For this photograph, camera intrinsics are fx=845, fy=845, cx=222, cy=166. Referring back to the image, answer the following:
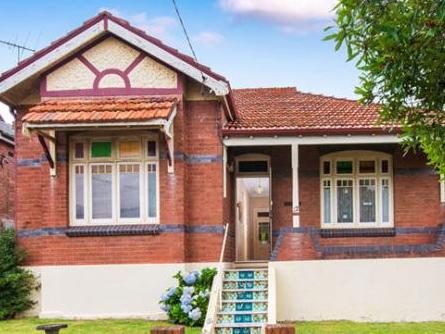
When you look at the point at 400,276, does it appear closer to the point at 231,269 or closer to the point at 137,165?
the point at 231,269

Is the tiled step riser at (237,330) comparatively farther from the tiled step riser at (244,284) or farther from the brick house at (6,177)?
the brick house at (6,177)

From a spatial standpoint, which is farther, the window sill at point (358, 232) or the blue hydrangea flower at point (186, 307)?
the window sill at point (358, 232)

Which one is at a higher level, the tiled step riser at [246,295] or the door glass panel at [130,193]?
the door glass panel at [130,193]

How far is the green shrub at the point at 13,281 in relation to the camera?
18.0 metres

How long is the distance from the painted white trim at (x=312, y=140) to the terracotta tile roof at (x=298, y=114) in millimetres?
191

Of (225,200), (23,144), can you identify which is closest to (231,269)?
(225,200)

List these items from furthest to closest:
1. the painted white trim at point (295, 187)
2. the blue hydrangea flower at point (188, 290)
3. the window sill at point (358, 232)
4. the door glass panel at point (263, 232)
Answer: the door glass panel at point (263, 232), the window sill at point (358, 232), the painted white trim at point (295, 187), the blue hydrangea flower at point (188, 290)

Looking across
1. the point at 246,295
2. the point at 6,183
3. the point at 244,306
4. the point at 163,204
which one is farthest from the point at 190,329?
the point at 6,183

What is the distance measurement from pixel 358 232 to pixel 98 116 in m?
6.97

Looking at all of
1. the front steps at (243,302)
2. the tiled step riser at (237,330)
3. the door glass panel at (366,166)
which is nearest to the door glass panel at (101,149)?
the front steps at (243,302)

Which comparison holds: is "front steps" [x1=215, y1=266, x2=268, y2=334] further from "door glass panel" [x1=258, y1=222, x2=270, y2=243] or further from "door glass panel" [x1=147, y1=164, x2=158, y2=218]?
"door glass panel" [x1=258, y1=222, x2=270, y2=243]

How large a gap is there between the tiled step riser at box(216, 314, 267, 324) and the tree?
20.7 ft

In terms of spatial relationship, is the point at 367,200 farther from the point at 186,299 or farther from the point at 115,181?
the point at 115,181

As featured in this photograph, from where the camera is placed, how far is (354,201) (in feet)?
67.4
